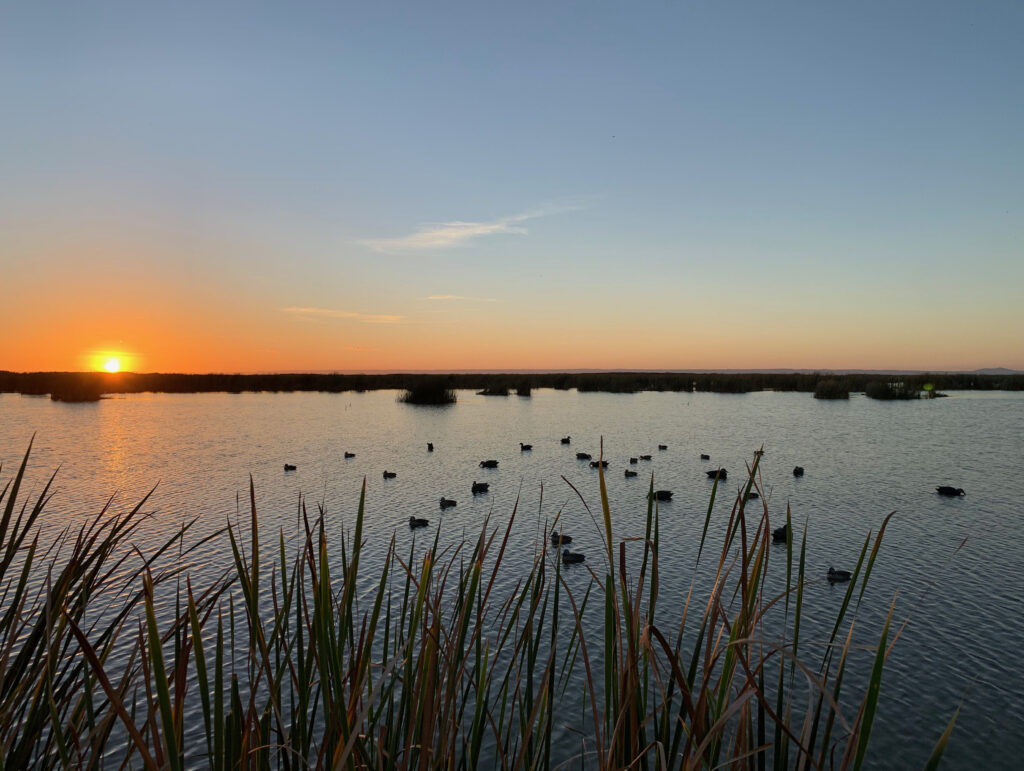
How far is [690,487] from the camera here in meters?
17.4

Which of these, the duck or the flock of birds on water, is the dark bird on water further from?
the duck

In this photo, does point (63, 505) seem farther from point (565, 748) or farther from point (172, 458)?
point (565, 748)

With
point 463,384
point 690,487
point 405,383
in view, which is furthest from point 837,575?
point 463,384

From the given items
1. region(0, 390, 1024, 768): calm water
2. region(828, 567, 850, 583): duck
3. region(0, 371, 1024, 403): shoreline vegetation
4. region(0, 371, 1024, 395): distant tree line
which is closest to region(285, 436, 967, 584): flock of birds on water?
region(828, 567, 850, 583): duck

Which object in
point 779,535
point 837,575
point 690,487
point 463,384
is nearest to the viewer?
point 837,575

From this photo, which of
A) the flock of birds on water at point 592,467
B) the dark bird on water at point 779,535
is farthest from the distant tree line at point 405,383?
the dark bird on water at point 779,535

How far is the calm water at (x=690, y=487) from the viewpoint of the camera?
7574 mm

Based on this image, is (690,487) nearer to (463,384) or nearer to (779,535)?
(779,535)

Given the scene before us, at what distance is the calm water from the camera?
7574mm

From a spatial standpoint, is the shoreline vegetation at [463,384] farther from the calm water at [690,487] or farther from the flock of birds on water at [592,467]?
the flock of birds on water at [592,467]

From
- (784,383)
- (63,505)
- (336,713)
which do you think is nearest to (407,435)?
(63,505)

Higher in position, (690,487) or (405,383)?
(405,383)

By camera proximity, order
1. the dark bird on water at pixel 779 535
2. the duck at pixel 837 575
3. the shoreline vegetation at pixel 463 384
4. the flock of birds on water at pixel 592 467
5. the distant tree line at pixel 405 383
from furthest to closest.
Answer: the distant tree line at pixel 405 383
the shoreline vegetation at pixel 463 384
the dark bird on water at pixel 779 535
the flock of birds on water at pixel 592 467
the duck at pixel 837 575

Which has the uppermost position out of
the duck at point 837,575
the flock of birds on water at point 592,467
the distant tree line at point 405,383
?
the distant tree line at point 405,383
